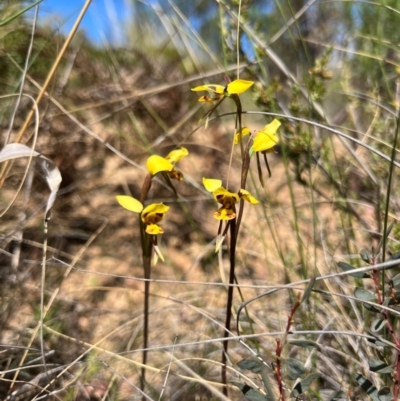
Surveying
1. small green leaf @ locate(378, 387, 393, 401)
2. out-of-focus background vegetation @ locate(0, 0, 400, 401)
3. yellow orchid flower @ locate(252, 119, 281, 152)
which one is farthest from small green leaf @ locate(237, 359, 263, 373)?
yellow orchid flower @ locate(252, 119, 281, 152)

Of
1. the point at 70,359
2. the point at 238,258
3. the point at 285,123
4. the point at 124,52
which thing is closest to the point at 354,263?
the point at 285,123

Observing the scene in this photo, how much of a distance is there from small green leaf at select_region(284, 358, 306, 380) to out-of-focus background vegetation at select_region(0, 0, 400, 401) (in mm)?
22

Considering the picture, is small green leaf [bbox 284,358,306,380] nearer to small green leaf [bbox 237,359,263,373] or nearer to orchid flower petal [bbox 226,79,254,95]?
small green leaf [bbox 237,359,263,373]

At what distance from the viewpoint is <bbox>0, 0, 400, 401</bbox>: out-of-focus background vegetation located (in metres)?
0.74

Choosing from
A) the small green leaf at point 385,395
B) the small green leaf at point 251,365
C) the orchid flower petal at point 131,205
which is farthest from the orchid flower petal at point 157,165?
the small green leaf at point 385,395

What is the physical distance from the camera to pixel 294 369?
496 mm

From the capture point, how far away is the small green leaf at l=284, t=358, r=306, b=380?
492 mm

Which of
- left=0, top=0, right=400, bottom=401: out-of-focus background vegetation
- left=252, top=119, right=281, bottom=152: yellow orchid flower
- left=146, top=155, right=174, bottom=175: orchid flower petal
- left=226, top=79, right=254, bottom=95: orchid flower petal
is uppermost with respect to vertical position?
left=226, top=79, right=254, bottom=95: orchid flower petal

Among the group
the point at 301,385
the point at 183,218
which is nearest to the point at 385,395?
the point at 301,385

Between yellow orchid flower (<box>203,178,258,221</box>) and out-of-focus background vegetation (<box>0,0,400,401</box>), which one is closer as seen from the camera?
yellow orchid flower (<box>203,178,258,221</box>)

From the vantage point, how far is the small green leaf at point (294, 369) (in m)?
0.49

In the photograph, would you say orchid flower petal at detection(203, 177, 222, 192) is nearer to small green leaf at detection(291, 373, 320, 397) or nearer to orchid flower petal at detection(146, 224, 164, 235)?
orchid flower petal at detection(146, 224, 164, 235)

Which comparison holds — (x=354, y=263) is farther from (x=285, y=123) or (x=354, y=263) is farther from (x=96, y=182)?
(x=96, y=182)

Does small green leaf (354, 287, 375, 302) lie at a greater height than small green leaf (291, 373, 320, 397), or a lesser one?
greater
